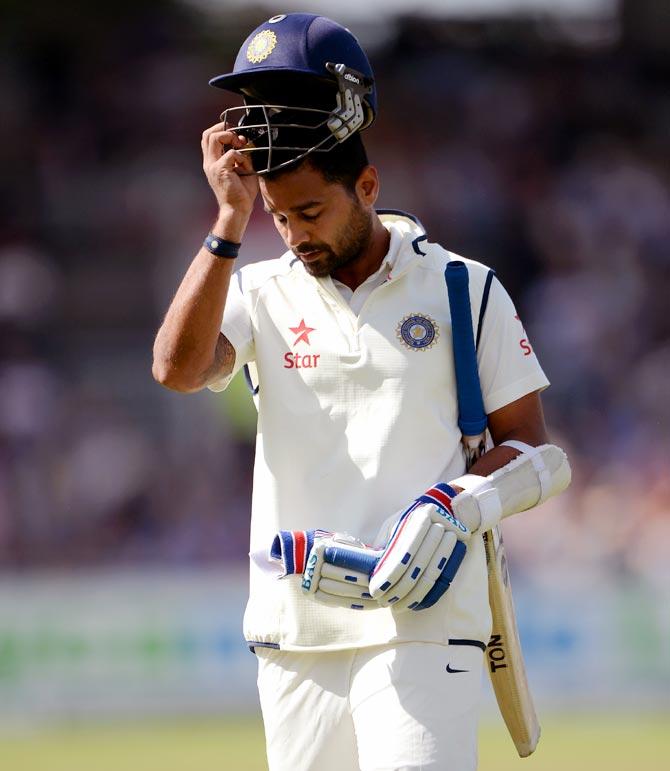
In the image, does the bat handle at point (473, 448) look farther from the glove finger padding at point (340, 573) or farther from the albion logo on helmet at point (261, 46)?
the albion logo on helmet at point (261, 46)

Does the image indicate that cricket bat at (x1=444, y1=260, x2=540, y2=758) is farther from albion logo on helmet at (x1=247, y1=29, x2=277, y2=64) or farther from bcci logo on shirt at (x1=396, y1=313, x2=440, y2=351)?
albion logo on helmet at (x1=247, y1=29, x2=277, y2=64)

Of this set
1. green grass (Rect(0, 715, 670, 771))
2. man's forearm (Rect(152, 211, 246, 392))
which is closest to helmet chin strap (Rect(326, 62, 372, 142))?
man's forearm (Rect(152, 211, 246, 392))

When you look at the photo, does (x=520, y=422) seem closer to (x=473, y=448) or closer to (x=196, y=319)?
(x=473, y=448)

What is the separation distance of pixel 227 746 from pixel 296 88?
550 cm

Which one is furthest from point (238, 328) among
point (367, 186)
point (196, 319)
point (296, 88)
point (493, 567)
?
point (493, 567)

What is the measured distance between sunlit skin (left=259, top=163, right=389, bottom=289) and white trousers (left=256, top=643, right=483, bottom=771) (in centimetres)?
89

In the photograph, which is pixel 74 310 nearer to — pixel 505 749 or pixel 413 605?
pixel 505 749

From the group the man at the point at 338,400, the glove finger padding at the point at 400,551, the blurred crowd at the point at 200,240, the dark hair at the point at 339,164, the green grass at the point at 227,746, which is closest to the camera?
the glove finger padding at the point at 400,551

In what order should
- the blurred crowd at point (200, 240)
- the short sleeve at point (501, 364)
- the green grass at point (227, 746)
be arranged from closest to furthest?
the short sleeve at point (501, 364) → the green grass at point (227, 746) → the blurred crowd at point (200, 240)

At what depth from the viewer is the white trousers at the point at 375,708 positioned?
3262mm

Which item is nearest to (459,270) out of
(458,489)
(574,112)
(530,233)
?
(458,489)

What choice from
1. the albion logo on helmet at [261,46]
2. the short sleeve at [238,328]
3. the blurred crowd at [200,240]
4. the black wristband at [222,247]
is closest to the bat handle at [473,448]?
the short sleeve at [238,328]

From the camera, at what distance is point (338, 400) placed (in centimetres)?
347

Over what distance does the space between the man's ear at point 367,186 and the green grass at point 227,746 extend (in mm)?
4370
